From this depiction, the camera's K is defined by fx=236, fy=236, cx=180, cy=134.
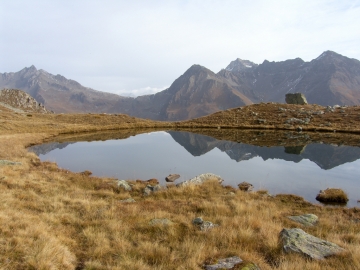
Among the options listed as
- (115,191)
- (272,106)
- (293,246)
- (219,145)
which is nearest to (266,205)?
(293,246)

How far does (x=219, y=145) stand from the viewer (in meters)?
39.2

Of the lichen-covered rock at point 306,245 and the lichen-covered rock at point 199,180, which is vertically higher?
the lichen-covered rock at point 306,245

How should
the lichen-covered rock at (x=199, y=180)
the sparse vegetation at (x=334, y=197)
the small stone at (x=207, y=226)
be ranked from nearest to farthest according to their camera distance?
the small stone at (x=207, y=226) → the sparse vegetation at (x=334, y=197) → the lichen-covered rock at (x=199, y=180)

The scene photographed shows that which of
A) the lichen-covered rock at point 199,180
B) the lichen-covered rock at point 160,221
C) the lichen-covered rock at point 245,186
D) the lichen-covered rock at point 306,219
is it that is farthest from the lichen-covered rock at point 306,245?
the lichen-covered rock at point 199,180

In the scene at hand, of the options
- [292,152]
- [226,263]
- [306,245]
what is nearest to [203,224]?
[226,263]

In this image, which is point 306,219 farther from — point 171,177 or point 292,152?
point 292,152

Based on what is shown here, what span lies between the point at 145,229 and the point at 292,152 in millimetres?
28536

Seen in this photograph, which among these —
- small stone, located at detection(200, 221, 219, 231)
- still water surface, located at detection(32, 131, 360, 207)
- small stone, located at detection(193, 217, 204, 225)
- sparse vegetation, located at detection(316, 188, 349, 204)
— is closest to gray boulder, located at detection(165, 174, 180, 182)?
still water surface, located at detection(32, 131, 360, 207)

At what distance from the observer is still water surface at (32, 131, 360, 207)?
2027cm

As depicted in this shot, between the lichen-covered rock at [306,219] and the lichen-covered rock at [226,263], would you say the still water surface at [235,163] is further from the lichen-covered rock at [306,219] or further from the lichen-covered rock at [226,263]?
the lichen-covered rock at [226,263]

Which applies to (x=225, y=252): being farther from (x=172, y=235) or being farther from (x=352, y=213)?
(x=352, y=213)

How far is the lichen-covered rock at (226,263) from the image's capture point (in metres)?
6.64

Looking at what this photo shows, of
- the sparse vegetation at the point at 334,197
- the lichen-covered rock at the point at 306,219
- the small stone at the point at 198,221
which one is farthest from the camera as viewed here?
the sparse vegetation at the point at 334,197

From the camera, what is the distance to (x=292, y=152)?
107ft
